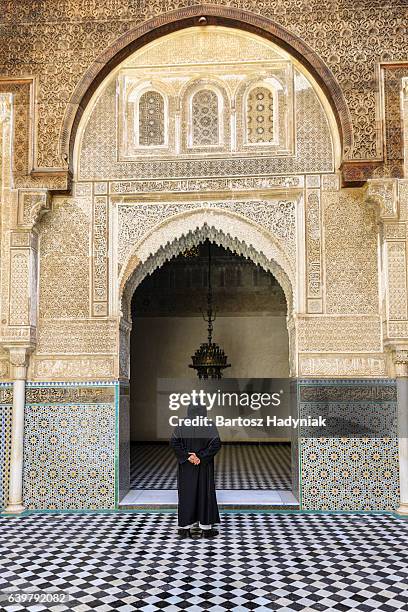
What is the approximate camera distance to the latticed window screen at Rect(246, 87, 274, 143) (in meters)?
4.85

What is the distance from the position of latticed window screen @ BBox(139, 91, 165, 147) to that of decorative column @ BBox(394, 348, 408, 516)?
7.95 ft

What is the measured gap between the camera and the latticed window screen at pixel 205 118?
4.87 meters

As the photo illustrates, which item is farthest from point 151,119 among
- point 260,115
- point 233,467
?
point 233,467

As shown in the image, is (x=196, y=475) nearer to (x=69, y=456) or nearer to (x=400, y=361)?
(x=69, y=456)

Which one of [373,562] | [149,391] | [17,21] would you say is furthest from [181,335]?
[373,562]

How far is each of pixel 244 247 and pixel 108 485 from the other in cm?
204

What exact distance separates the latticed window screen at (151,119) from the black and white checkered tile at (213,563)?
283 cm

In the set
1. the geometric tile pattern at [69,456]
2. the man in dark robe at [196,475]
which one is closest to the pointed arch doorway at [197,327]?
the geometric tile pattern at [69,456]

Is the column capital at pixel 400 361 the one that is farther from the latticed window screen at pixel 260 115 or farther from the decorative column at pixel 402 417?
the latticed window screen at pixel 260 115

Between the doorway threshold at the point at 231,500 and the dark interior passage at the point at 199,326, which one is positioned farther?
the dark interior passage at the point at 199,326

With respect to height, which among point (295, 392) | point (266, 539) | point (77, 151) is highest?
point (77, 151)

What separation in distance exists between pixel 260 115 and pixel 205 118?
1.40 feet

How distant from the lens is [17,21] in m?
4.90

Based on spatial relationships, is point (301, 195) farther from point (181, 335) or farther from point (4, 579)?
point (181, 335)
